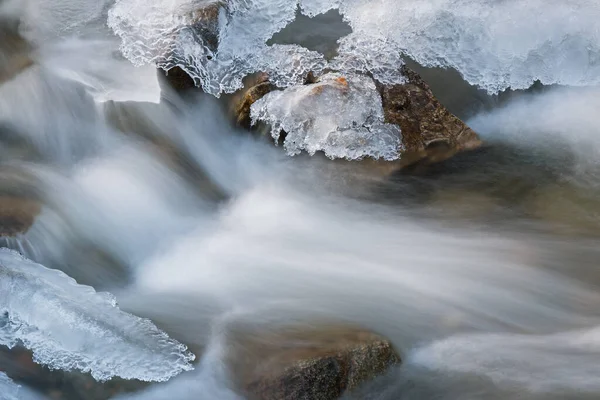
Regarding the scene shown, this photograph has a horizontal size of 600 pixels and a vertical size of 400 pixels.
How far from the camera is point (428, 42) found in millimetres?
6262

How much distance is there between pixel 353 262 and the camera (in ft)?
17.2

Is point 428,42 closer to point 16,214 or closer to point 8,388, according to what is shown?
point 16,214

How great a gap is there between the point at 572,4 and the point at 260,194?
350cm

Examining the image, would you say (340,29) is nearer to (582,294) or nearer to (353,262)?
(353,262)

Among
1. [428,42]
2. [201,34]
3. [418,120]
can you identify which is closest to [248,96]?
[201,34]

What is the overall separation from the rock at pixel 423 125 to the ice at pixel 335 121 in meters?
0.09

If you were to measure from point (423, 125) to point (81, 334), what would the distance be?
10.7 ft

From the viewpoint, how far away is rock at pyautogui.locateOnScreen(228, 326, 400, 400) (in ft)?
13.9

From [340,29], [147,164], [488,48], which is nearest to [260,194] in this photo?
[147,164]

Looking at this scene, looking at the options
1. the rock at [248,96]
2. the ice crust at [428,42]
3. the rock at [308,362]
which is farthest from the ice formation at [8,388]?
the ice crust at [428,42]

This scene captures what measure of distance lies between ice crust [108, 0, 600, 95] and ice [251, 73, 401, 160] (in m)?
0.38

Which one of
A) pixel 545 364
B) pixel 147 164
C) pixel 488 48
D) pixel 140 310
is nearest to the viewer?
pixel 545 364

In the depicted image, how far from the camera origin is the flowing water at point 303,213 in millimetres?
4602

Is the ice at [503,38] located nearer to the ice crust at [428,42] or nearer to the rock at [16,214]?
the ice crust at [428,42]
